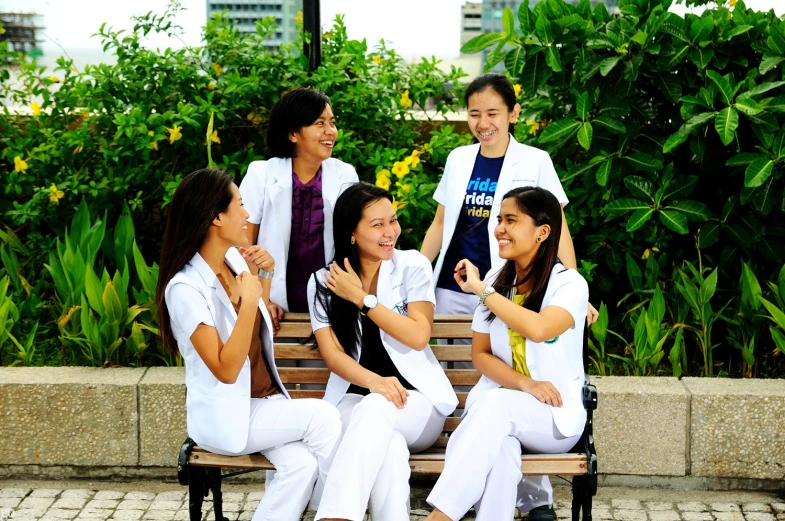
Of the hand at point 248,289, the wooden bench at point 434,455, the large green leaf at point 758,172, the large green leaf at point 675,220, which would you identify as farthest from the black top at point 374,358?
the large green leaf at point 758,172

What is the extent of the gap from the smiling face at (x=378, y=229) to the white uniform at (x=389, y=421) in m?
0.11

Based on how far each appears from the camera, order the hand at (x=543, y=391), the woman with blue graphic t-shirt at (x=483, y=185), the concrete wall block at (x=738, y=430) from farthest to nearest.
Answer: the concrete wall block at (x=738, y=430)
the woman with blue graphic t-shirt at (x=483, y=185)
the hand at (x=543, y=391)

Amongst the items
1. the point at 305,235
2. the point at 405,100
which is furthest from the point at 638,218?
the point at 305,235

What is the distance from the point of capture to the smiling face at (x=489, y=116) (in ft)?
13.2

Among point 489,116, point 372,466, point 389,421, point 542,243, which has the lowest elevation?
point 372,466

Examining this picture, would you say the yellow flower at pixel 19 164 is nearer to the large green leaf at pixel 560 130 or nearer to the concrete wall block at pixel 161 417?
the concrete wall block at pixel 161 417

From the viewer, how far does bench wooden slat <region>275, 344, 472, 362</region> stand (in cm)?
393

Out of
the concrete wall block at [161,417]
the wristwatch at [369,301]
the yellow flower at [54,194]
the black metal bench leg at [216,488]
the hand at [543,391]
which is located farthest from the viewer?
the yellow flower at [54,194]

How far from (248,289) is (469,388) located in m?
1.24

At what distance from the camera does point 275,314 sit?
402 cm

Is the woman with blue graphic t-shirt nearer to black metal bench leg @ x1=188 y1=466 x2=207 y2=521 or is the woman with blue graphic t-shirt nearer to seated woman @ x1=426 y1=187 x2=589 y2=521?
seated woman @ x1=426 y1=187 x2=589 y2=521

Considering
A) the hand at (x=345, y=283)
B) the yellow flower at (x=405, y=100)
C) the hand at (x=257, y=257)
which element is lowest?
the hand at (x=345, y=283)

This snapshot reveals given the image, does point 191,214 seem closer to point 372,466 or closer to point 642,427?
point 372,466

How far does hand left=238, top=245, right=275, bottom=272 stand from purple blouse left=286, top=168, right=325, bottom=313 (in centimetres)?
33
